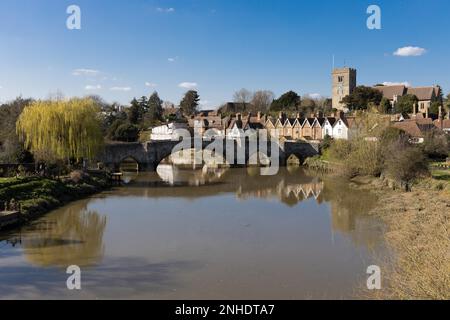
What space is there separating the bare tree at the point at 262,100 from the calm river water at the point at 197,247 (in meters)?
59.5

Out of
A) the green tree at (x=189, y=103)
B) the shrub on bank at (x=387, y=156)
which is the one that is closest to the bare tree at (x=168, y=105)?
the green tree at (x=189, y=103)

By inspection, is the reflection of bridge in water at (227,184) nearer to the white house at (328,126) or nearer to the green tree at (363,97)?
the white house at (328,126)

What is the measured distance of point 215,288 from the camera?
12.3 m

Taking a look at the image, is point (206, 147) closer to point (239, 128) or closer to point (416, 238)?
point (239, 128)

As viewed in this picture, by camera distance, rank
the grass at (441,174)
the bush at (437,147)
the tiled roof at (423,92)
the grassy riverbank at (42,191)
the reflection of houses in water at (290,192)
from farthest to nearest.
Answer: the tiled roof at (423,92), the bush at (437,147), the reflection of houses in water at (290,192), the grass at (441,174), the grassy riverbank at (42,191)

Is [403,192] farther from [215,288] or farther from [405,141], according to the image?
[215,288]

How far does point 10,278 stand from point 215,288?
5.74 m

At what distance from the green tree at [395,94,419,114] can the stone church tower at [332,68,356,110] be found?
13.3 meters

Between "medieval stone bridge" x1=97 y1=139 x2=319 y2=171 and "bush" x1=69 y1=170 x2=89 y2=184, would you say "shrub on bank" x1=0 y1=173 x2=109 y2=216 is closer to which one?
"bush" x1=69 y1=170 x2=89 y2=184

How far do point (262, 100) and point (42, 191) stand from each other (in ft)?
227

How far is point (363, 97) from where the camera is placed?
6838 cm

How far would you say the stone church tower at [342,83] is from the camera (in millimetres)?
78194
